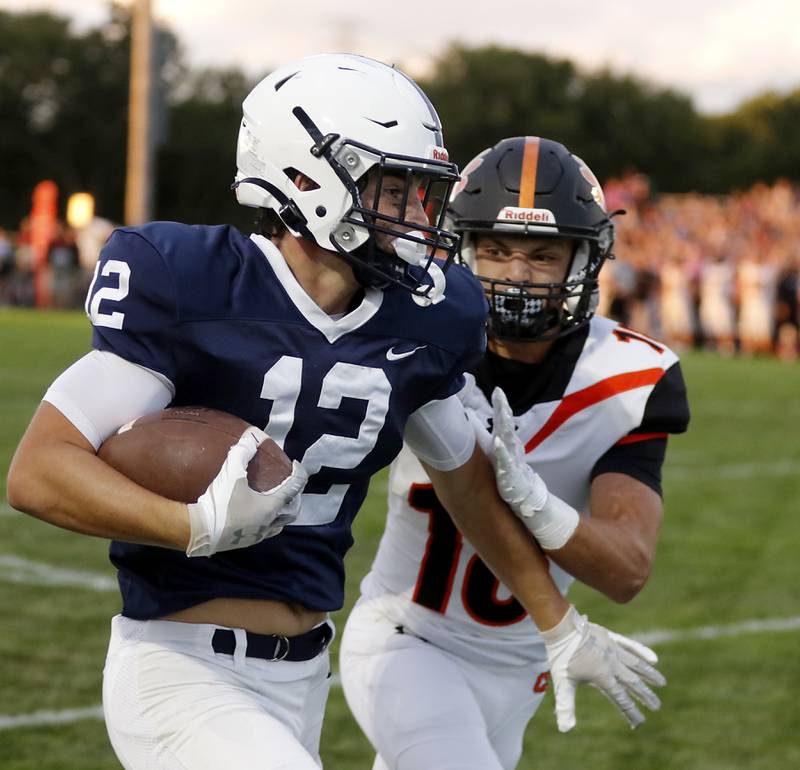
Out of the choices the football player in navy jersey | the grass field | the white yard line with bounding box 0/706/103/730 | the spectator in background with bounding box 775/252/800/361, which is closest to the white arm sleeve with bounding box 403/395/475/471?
the football player in navy jersey

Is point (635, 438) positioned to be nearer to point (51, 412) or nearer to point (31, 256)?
point (51, 412)

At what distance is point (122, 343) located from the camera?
2.34 meters

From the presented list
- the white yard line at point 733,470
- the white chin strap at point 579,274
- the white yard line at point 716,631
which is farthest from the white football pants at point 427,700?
the white yard line at point 733,470

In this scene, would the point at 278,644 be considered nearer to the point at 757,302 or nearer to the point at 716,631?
the point at 716,631

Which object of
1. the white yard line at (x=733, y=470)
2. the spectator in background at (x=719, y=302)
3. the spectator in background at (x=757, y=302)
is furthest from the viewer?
the spectator in background at (x=719, y=302)

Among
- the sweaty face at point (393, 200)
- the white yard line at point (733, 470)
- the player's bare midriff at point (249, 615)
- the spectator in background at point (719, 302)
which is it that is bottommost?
the spectator in background at point (719, 302)

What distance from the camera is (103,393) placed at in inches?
90.7

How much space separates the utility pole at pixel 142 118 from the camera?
1719 cm

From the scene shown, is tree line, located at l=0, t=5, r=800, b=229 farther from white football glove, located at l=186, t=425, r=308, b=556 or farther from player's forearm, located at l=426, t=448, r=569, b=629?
white football glove, located at l=186, t=425, r=308, b=556

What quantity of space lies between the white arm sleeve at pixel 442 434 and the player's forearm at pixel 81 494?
0.74m

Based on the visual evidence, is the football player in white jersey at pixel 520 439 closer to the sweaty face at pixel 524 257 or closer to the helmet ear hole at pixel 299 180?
the sweaty face at pixel 524 257

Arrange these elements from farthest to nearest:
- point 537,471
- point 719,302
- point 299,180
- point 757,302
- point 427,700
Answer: point 719,302
point 757,302
point 537,471
point 427,700
point 299,180

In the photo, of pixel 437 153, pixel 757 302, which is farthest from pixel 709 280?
pixel 437 153

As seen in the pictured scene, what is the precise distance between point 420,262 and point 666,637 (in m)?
3.35
